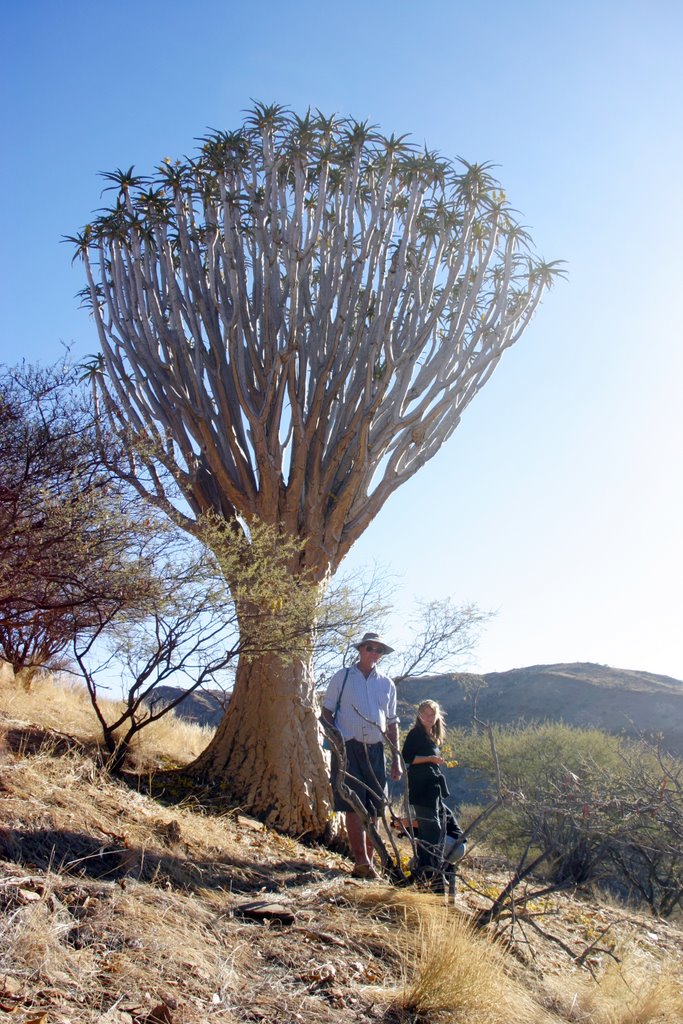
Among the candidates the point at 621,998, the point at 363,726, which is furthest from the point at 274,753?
Result: the point at 621,998

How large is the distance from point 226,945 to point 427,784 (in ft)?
6.71

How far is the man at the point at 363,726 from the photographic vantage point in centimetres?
561

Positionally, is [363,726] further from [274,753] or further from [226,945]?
[226,945]

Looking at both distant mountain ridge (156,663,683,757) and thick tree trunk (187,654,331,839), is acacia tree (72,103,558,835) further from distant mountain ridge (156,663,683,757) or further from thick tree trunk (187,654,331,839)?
distant mountain ridge (156,663,683,757)

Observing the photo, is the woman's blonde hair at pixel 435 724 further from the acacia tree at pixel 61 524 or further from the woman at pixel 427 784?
the acacia tree at pixel 61 524

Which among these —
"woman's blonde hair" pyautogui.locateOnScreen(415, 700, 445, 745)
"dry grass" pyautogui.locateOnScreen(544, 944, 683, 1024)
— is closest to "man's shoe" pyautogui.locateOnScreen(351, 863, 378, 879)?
"woman's blonde hair" pyautogui.locateOnScreen(415, 700, 445, 745)

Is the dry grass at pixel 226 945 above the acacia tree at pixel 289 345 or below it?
below

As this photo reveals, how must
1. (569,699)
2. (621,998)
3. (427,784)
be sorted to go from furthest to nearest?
(569,699) → (427,784) → (621,998)

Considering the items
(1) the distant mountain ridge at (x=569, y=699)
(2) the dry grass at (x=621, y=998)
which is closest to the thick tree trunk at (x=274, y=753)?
(2) the dry grass at (x=621, y=998)

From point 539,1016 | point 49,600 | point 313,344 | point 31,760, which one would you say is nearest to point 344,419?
point 313,344

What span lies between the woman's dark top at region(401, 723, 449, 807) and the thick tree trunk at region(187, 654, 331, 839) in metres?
1.91

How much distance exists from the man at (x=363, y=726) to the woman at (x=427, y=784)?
0.17 metres

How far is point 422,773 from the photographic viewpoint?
555cm

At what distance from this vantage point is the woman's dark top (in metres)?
5.45
